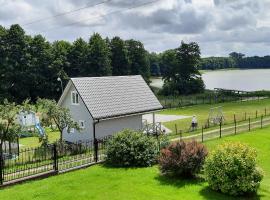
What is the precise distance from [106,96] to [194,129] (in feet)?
30.8

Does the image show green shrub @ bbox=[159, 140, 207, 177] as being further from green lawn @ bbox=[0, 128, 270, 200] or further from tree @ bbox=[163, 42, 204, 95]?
tree @ bbox=[163, 42, 204, 95]

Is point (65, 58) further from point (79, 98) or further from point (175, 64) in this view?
point (79, 98)

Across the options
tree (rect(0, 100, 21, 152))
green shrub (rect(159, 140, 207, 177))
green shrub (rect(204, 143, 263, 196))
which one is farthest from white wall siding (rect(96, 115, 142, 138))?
green shrub (rect(204, 143, 263, 196))

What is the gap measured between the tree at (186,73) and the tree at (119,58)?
10302mm

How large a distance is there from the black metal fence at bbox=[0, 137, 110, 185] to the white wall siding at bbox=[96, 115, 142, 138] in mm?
4039

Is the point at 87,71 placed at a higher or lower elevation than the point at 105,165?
higher

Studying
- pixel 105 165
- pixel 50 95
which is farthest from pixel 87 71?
pixel 105 165

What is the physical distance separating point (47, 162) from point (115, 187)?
22.3 feet

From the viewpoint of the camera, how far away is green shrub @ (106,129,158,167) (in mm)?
20984

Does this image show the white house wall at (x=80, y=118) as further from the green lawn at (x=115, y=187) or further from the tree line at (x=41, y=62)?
the tree line at (x=41, y=62)

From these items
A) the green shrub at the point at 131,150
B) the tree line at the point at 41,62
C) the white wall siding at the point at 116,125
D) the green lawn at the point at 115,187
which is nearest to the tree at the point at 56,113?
the white wall siding at the point at 116,125

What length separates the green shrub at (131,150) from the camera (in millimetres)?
20984

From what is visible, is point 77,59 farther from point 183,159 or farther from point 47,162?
point 183,159

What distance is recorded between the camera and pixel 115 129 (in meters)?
32.1
